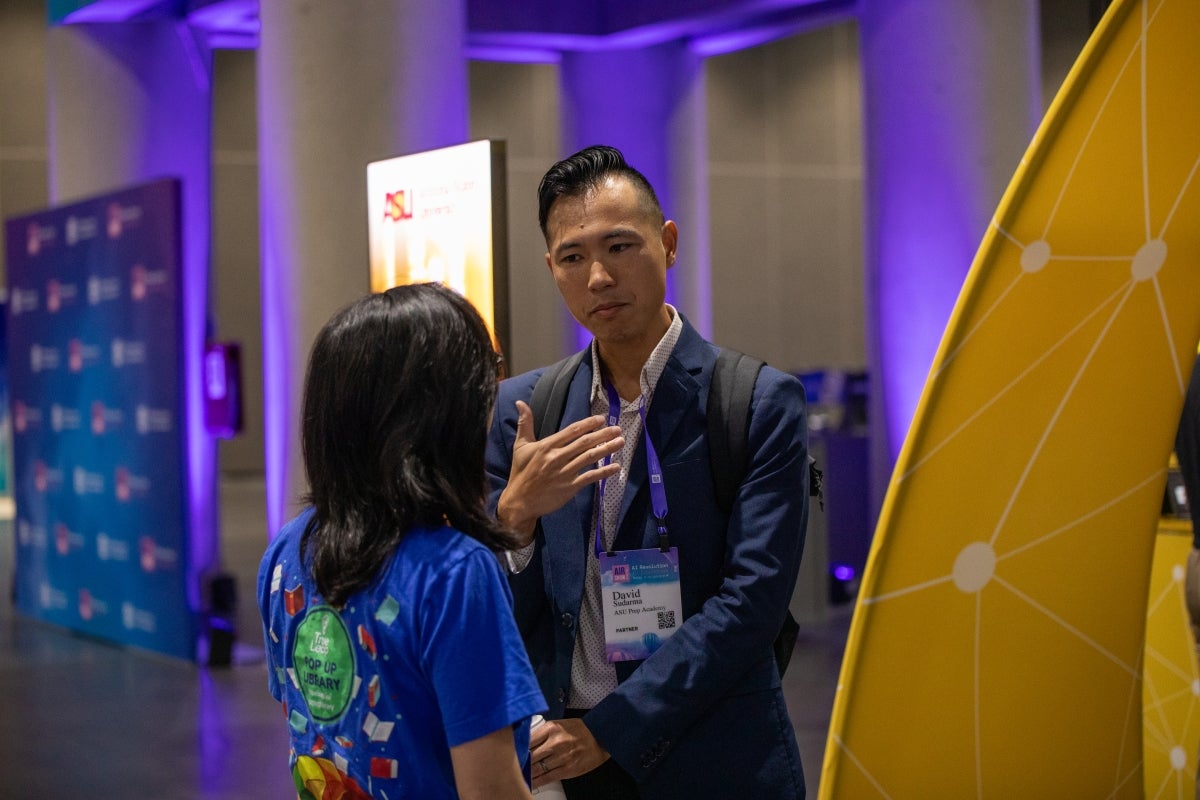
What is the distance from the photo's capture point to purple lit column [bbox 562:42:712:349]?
9062 mm

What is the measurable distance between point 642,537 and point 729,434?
196mm

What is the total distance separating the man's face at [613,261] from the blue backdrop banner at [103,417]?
5.35m

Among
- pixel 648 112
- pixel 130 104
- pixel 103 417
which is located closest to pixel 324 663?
pixel 103 417

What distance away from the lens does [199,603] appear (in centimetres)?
705

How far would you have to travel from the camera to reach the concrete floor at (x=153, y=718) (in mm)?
5027

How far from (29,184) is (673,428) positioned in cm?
1556

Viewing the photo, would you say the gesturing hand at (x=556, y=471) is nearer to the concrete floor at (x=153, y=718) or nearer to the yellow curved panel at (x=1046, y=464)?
the yellow curved panel at (x=1046, y=464)

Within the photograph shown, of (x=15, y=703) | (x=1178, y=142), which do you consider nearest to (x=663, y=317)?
(x=1178, y=142)

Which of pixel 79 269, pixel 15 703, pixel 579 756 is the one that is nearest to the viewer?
pixel 579 756

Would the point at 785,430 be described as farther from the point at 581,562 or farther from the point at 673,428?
the point at 581,562

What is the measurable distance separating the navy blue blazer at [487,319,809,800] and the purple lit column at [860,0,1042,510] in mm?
4689

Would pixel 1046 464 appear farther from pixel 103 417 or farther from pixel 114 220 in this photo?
pixel 103 417

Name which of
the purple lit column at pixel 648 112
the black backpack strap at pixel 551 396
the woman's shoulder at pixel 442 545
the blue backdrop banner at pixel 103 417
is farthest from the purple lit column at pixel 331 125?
the woman's shoulder at pixel 442 545

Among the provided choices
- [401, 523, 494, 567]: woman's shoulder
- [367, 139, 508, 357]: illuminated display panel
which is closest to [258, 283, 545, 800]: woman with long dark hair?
[401, 523, 494, 567]: woman's shoulder
